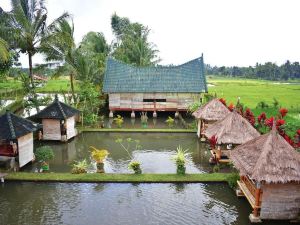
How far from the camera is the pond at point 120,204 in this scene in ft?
33.1

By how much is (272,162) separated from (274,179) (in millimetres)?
541

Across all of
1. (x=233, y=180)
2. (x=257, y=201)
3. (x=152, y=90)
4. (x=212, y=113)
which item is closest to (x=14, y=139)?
(x=233, y=180)

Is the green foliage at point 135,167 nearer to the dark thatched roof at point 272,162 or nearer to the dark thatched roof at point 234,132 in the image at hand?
the dark thatched roof at point 234,132

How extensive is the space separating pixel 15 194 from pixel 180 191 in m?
5.98

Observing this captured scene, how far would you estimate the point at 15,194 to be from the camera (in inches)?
466

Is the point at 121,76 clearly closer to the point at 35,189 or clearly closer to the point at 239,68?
the point at 35,189

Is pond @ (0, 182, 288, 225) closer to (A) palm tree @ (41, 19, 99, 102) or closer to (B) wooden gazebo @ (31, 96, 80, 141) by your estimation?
(B) wooden gazebo @ (31, 96, 80, 141)

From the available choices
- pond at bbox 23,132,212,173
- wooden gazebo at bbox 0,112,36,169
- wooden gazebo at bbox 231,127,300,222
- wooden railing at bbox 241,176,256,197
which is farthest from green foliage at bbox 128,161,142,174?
wooden gazebo at bbox 0,112,36,169

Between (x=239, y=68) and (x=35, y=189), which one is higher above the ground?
(x=239, y=68)

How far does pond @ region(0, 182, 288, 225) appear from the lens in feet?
33.1

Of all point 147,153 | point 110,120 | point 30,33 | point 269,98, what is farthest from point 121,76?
point 269,98

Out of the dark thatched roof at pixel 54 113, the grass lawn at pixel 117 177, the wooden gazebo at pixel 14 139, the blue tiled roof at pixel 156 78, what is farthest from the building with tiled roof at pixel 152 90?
the grass lawn at pixel 117 177

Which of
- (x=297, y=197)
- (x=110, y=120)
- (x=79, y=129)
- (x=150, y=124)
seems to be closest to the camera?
(x=297, y=197)

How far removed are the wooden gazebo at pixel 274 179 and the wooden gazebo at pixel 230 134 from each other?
3.78m
